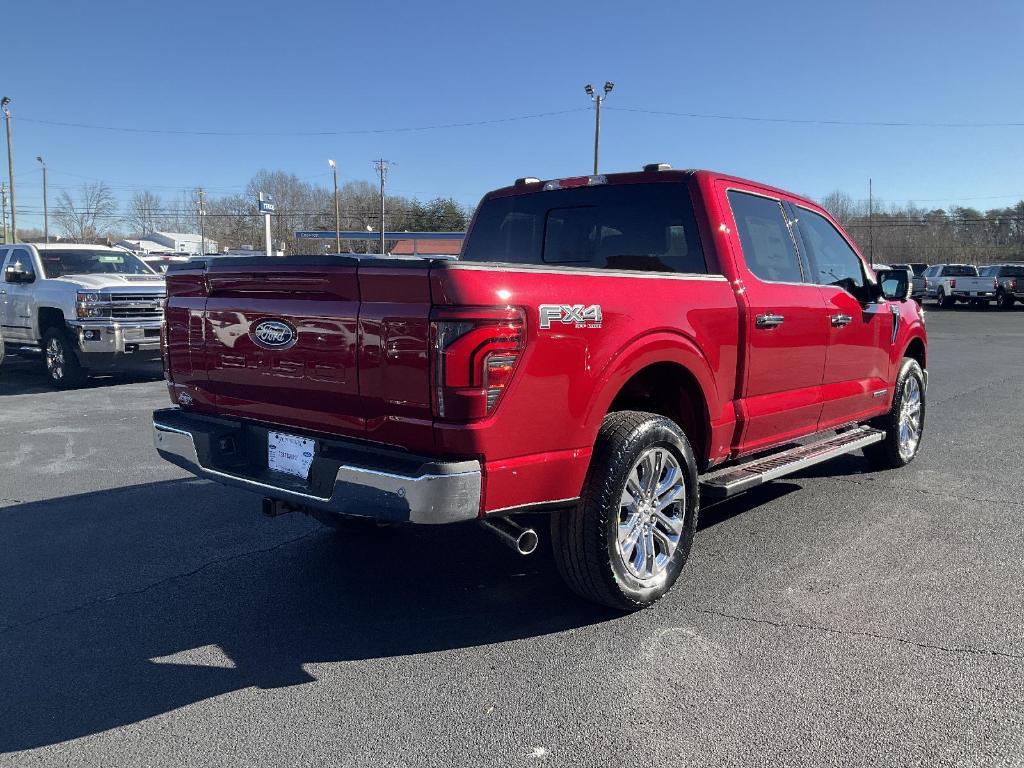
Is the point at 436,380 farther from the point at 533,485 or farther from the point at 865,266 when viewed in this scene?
the point at 865,266

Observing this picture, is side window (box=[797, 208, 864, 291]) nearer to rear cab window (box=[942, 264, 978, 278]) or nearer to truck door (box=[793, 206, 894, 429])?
truck door (box=[793, 206, 894, 429])

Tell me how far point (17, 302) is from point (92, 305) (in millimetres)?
2059

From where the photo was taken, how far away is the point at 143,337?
37.0 ft

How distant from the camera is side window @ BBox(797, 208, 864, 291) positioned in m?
5.39

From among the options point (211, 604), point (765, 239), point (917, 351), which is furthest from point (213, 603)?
point (917, 351)

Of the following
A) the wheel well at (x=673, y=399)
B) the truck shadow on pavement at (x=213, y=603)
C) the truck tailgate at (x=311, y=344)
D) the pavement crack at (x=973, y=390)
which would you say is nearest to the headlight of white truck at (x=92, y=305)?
the truck shadow on pavement at (x=213, y=603)

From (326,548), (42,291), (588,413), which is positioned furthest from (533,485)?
(42,291)

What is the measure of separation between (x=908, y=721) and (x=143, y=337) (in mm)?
10608

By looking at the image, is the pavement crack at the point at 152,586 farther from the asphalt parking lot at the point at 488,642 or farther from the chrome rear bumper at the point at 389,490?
the chrome rear bumper at the point at 389,490

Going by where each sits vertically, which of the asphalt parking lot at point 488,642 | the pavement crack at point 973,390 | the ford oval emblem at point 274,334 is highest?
the ford oval emblem at point 274,334

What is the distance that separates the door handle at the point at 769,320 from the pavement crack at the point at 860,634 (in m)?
1.56

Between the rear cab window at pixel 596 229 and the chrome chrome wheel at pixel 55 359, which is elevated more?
the rear cab window at pixel 596 229

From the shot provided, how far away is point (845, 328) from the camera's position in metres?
5.49

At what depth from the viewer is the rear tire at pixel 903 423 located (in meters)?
6.51
